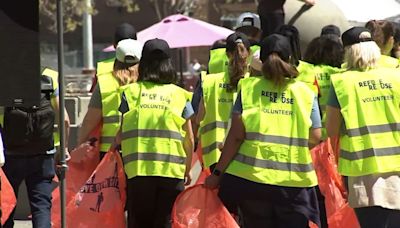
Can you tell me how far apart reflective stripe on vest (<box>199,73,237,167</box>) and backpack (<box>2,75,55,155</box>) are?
129 centimetres

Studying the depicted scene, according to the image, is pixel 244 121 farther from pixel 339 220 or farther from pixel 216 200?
pixel 339 220

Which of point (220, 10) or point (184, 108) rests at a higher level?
point (220, 10)

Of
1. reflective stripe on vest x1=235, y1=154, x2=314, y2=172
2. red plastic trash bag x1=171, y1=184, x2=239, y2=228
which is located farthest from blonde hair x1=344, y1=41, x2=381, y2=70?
red plastic trash bag x1=171, y1=184, x2=239, y2=228

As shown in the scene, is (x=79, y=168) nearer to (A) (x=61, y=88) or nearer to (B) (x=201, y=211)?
(A) (x=61, y=88)

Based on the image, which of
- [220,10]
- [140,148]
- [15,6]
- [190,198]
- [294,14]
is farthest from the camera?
[220,10]

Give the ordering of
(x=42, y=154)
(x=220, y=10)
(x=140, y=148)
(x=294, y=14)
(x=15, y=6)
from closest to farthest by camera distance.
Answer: (x=15, y=6) → (x=140, y=148) → (x=42, y=154) → (x=294, y=14) → (x=220, y=10)

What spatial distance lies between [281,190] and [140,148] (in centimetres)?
119

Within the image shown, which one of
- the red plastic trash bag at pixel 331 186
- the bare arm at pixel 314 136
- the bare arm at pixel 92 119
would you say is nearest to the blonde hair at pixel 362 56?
the bare arm at pixel 314 136

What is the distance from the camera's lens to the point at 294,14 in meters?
9.92

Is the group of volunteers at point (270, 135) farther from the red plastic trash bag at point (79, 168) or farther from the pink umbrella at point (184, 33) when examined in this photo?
the pink umbrella at point (184, 33)

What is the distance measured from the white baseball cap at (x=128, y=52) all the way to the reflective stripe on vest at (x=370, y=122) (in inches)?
68.7

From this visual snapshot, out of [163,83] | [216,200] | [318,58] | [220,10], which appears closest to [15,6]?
[163,83]

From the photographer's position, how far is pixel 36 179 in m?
7.30

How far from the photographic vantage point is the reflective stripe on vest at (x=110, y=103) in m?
6.74
